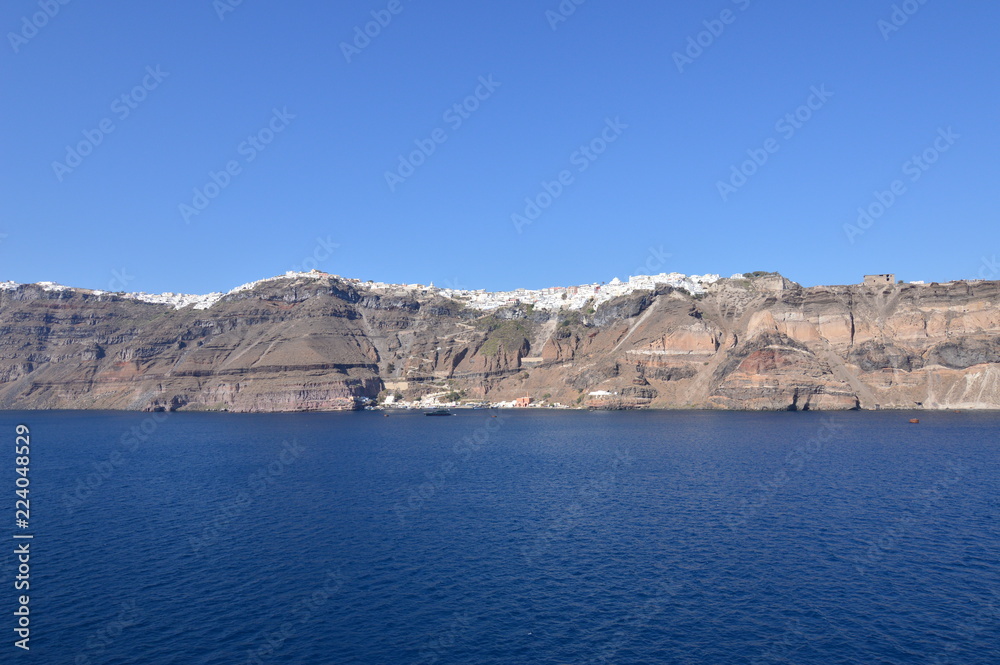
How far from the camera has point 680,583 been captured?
4506 centimetres

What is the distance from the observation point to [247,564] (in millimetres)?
49719

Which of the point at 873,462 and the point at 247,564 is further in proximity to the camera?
the point at 873,462

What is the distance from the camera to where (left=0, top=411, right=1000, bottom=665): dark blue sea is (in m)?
36.4

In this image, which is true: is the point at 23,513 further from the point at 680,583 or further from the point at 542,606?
the point at 680,583

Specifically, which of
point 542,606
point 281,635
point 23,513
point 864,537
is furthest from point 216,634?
point 864,537

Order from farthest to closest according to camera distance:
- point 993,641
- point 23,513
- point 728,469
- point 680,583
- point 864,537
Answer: point 728,469 < point 23,513 < point 864,537 < point 680,583 < point 993,641

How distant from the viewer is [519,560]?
5044 cm

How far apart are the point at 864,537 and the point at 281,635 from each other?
4625 cm

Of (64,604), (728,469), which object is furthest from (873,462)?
(64,604)

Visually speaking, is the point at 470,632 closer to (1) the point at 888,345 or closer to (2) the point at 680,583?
(2) the point at 680,583

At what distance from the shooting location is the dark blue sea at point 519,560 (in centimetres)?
3638

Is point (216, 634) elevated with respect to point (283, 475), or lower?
lower

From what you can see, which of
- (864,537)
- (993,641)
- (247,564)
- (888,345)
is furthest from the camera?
(888,345)

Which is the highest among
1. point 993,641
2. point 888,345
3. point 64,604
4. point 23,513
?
point 888,345
